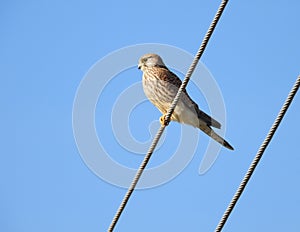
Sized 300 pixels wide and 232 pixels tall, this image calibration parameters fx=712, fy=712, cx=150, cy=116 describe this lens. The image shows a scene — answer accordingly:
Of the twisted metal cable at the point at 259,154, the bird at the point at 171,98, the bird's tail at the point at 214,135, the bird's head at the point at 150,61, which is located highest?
the bird's head at the point at 150,61

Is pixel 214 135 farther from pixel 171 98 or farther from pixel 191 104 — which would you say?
pixel 171 98

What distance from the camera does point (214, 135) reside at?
28.2 ft

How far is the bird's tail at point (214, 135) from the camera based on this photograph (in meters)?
8.38

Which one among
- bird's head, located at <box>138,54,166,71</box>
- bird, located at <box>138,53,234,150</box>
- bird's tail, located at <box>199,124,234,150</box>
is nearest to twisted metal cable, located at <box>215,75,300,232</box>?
bird's tail, located at <box>199,124,234,150</box>

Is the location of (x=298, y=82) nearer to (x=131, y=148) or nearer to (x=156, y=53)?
(x=131, y=148)

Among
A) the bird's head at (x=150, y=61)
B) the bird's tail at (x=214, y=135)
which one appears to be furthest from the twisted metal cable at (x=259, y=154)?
the bird's head at (x=150, y=61)

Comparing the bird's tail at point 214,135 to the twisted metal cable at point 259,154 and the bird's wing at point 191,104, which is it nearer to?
the bird's wing at point 191,104

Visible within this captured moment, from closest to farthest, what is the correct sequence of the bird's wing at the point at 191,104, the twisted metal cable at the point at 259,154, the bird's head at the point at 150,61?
the twisted metal cable at the point at 259,154 → the bird's wing at the point at 191,104 → the bird's head at the point at 150,61

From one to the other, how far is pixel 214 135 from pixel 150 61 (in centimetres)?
164

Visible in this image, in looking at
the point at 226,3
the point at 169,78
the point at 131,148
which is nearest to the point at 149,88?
the point at 169,78

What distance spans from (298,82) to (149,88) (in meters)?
4.39

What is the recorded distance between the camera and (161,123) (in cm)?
830

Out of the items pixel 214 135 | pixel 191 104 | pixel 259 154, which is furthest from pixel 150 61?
pixel 259 154

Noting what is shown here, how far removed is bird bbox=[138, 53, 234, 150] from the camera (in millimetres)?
8781
